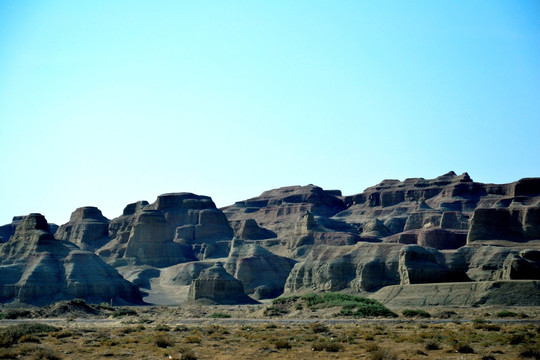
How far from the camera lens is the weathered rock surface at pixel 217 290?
115125mm

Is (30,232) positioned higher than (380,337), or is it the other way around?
(30,232)

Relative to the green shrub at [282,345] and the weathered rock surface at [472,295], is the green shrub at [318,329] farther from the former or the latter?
the weathered rock surface at [472,295]

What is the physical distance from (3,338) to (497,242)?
98753mm

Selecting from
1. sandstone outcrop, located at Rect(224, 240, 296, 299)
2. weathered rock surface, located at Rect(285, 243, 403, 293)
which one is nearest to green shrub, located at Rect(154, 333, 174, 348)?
weathered rock surface, located at Rect(285, 243, 403, 293)

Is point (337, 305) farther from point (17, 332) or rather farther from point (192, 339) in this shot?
point (17, 332)

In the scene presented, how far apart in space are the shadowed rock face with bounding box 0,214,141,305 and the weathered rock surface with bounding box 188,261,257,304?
475 inches

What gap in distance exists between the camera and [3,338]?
46.4m

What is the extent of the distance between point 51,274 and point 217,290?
24.1 meters

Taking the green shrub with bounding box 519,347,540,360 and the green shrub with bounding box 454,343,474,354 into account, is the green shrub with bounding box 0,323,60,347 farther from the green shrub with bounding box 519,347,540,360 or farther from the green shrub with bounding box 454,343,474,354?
the green shrub with bounding box 519,347,540,360

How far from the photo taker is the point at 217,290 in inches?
4552

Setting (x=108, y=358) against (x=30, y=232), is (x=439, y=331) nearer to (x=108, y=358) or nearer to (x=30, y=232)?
(x=108, y=358)

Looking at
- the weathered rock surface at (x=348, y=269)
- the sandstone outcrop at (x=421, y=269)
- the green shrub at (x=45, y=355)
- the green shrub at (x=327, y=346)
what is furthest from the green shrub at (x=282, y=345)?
the weathered rock surface at (x=348, y=269)

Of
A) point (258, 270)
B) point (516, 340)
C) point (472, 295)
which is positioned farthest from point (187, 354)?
point (258, 270)

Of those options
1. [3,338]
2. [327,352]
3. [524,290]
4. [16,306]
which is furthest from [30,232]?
[327,352]
